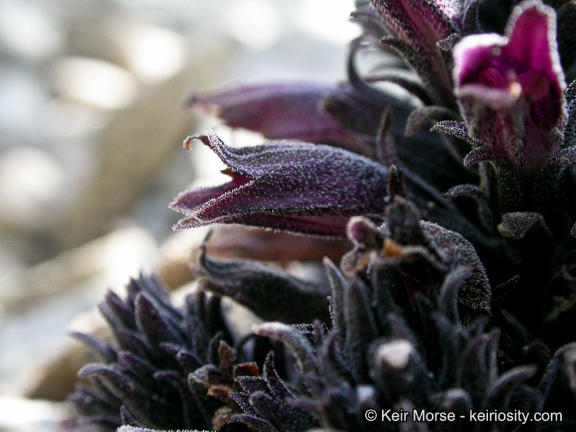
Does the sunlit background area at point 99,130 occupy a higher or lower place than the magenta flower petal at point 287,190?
higher

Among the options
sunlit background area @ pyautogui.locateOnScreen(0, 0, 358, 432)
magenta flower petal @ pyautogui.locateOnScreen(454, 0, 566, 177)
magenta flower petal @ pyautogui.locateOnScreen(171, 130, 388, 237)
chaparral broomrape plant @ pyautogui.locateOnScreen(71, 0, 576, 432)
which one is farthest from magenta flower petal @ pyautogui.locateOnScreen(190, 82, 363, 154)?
sunlit background area @ pyautogui.locateOnScreen(0, 0, 358, 432)

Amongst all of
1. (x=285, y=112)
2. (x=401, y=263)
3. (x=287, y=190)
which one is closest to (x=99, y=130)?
(x=285, y=112)

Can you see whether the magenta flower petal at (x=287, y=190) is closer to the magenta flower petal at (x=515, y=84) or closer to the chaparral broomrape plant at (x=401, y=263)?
the chaparral broomrape plant at (x=401, y=263)

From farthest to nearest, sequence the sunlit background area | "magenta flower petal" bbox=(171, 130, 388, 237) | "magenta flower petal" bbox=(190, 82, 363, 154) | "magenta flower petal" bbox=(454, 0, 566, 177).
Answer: the sunlit background area
"magenta flower petal" bbox=(190, 82, 363, 154)
"magenta flower petal" bbox=(171, 130, 388, 237)
"magenta flower petal" bbox=(454, 0, 566, 177)

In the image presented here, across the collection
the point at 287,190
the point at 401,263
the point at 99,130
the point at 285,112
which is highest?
the point at 99,130

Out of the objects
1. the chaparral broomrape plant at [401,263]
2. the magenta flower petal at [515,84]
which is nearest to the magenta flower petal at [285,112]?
the chaparral broomrape plant at [401,263]

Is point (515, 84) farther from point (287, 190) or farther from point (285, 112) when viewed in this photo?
point (285, 112)

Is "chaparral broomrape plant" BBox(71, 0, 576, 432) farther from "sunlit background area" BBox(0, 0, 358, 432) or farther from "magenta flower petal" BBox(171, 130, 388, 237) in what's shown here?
"sunlit background area" BBox(0, 0, 358, 432)
